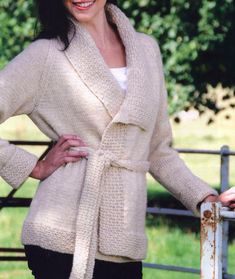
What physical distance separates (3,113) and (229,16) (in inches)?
207

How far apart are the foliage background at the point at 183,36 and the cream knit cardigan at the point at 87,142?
493 centimetres

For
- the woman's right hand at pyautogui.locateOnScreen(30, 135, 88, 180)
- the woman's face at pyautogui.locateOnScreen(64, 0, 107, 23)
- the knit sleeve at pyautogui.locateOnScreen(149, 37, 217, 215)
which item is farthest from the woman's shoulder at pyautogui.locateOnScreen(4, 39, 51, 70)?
the knit sleeve at pyautogui.locateOnScreen(149, 37, 217, 215)

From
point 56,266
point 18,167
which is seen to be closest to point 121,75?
point 18,167

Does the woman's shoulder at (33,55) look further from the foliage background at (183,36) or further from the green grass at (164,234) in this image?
the foliage background at (183,36)

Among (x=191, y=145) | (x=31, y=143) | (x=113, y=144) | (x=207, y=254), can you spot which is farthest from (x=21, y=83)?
(x=191, y=145)

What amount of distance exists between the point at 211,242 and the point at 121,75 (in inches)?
33.1

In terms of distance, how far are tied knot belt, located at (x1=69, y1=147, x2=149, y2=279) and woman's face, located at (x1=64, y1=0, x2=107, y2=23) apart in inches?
16.4

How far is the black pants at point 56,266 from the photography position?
3.29 meters

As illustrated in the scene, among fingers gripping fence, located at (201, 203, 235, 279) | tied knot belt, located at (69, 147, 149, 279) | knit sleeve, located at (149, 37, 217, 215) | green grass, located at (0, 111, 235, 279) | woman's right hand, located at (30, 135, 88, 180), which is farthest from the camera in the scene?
green grass, located at (0, 111, 235, 279)

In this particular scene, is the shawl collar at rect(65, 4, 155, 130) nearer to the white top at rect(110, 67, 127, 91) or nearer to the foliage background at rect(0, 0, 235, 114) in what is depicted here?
the white top at rect(110, 67, 127, 91)

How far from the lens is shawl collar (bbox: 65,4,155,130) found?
11.0 feet

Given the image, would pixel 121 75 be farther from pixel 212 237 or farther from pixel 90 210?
pixel 212 237

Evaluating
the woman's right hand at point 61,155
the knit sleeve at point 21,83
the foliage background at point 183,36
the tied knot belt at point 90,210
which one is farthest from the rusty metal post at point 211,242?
the foliage background at point 183,36

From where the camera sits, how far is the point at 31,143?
4824 millimetres
